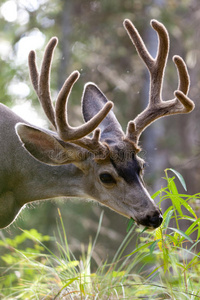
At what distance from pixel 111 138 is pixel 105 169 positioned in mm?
420

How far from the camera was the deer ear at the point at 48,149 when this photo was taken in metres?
4.98

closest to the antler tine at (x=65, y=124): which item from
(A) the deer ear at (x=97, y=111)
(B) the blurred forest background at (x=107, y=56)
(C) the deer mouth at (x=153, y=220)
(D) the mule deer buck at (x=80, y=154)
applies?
(D) the mule deer buck at (x=80, y=154)

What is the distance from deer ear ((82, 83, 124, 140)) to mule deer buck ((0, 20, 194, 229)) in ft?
0.05

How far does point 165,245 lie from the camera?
15.8 feet

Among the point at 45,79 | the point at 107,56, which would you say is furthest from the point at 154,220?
the point at 107,56

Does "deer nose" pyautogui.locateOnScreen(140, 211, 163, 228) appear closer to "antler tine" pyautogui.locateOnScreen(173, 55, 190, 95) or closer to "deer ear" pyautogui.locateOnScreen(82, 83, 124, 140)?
"deer ear" pyautogui.locateOnScreen(82, 83, 124, 140)

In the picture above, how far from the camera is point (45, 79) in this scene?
4.91 meters

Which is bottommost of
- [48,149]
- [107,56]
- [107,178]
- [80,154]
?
[107,56]

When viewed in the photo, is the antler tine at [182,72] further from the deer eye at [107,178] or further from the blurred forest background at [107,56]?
the blurred forest background at [107,56]

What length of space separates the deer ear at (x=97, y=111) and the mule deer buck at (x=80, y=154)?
0.02 metres

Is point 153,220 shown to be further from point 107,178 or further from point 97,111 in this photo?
point 97,111

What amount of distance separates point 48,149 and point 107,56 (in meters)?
9.19

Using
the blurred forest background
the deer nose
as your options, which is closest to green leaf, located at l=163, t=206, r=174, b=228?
the deer nose

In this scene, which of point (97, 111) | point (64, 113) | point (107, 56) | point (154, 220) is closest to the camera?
point (154, 220)
